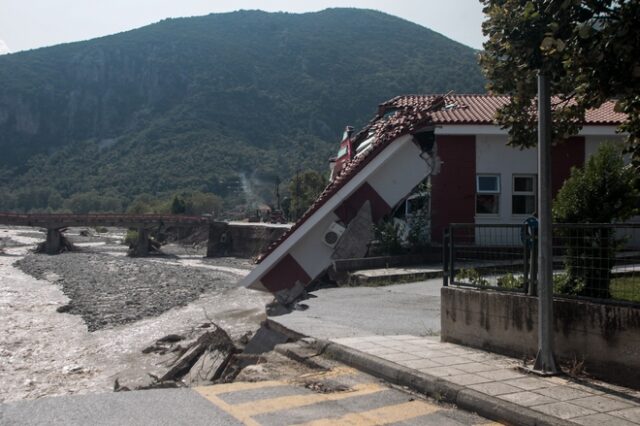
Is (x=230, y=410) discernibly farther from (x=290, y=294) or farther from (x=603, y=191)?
(x=290, y=294)

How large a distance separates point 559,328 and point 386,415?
249cm

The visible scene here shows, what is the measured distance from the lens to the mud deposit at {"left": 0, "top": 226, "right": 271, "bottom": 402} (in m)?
13.2

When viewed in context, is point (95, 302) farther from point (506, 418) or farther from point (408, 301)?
point (506, 418)

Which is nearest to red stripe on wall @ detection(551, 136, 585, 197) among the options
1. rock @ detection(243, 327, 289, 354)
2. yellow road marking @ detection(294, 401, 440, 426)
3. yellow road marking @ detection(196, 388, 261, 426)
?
rock @ detection(243, 327, 289, 354)

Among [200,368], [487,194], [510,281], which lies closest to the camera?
[510,281]

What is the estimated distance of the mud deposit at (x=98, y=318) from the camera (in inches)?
520

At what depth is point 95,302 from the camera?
25.5 meters

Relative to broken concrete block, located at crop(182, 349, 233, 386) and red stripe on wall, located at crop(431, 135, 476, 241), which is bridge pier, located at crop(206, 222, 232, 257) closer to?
red stripe on wall, located at crop(431, 135, 476, 241)

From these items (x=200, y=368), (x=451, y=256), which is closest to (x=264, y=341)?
(x=200, y=368)

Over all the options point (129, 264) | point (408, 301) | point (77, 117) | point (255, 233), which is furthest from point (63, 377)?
point (77, 117)

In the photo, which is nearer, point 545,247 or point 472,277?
point 545,247

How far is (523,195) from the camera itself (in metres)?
20.3

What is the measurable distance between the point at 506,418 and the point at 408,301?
26.0 ft

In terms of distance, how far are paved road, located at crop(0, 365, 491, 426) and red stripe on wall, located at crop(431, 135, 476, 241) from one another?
13.1 metres
